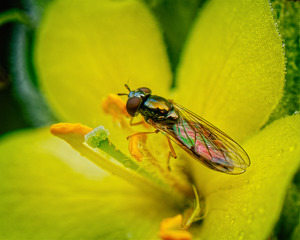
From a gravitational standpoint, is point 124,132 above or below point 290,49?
below

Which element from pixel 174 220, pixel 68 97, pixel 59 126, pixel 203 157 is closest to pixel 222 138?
pixel 203 157

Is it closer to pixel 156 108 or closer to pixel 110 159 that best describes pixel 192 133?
pixel 156 108

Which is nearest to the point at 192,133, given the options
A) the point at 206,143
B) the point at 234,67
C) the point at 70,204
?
the point at 206,143

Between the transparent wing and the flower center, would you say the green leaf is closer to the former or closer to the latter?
the transparent wing

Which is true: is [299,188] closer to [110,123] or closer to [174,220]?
[174,220]

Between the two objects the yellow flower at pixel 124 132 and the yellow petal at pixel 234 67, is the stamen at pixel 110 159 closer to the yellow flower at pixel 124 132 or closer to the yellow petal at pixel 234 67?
the yellow flower at pixel 124 132

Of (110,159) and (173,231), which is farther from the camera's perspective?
(110,159)
